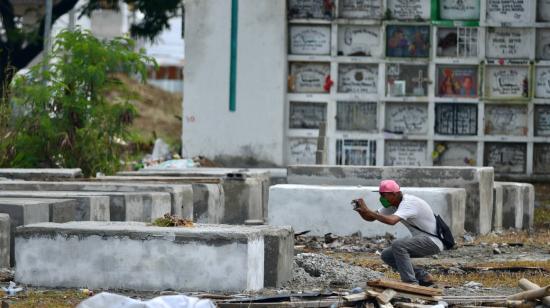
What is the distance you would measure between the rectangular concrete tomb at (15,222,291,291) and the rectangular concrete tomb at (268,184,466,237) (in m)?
5.62

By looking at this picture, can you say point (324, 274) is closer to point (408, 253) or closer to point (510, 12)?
point (408, 253)

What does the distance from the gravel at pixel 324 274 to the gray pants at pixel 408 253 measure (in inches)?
14.0

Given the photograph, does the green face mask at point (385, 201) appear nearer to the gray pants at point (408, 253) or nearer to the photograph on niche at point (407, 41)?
the gray pants at point (408, 253)

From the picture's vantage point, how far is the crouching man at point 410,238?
11664 millimetres

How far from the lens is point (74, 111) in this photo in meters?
22.5

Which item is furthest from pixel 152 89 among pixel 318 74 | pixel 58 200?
pixel 58 200

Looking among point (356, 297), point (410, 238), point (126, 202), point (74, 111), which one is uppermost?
point (74, 111)

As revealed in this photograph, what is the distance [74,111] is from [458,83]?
7033 mm

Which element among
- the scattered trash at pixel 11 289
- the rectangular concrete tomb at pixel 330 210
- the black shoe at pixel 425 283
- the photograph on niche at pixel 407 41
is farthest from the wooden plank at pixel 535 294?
the photograph on niche at pixel 407 41

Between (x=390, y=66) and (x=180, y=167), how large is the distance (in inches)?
176

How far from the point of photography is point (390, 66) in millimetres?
23984

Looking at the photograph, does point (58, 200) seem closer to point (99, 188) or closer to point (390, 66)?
point (99, 188)

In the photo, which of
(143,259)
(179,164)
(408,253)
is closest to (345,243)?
(408,253)

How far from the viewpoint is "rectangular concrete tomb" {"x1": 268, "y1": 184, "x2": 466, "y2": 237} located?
16609 mm
